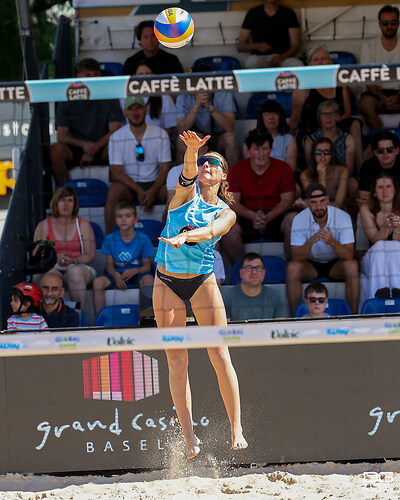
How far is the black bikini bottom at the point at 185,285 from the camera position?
14.3ft

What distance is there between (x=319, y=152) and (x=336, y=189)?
1.11 feet

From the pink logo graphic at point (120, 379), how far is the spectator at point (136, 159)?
1.57m

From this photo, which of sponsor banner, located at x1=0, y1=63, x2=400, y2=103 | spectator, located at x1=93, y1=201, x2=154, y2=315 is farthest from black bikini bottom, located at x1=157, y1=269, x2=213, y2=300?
spectator, located at x1=93, y1=201, x2=154, y2=315

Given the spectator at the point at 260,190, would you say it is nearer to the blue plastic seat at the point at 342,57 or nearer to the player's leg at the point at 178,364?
the blue plastic seat at the point at 342,57

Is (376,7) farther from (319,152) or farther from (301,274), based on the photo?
(301,274)

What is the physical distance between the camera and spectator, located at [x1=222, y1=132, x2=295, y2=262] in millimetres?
6648


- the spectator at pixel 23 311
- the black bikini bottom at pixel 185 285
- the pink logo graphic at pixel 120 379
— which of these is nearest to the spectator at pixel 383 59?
the pink logo graphic at pixel 120 379

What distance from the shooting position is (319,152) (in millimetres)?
6719

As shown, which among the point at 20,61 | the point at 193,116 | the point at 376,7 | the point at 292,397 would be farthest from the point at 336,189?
the point at 20,61

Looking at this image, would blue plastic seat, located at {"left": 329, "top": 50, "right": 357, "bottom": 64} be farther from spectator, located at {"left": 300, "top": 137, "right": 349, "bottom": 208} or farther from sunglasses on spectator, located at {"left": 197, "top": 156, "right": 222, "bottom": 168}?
sunglasses on spectator, located at {"left": 197, "top": 156, "right": 222, "bottom": 168}

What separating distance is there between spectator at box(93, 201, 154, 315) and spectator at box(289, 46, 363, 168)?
5.76 ft

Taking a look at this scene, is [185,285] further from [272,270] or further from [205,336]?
[272,270]

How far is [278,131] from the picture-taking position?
282 inches

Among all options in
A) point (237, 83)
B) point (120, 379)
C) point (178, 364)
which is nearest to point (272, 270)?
→ point (120, 379)
